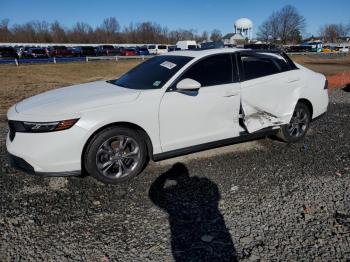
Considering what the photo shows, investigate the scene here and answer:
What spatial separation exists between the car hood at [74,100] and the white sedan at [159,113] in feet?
0.04

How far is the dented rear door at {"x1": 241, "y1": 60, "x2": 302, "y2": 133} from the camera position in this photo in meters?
4.57

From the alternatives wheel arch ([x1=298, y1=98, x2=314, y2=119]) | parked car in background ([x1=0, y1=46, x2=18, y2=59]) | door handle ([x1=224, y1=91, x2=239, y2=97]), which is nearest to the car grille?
door handle ([x1=224, y1=91, x2=239, y2=97])

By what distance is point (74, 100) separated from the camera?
3.81 metres

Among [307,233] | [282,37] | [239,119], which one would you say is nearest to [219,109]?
[239,119]

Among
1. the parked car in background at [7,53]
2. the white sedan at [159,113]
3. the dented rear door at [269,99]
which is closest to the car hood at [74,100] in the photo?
the white sedan at [159,113]

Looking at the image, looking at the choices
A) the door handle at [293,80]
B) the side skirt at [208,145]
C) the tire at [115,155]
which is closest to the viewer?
the tire at [115,155]

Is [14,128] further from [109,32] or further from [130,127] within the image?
[109,32]

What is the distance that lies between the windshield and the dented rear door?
1036 mm

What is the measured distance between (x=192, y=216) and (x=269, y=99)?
8.05 ft

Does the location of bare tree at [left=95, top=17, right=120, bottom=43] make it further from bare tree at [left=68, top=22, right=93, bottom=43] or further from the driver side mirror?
the driver side mirror

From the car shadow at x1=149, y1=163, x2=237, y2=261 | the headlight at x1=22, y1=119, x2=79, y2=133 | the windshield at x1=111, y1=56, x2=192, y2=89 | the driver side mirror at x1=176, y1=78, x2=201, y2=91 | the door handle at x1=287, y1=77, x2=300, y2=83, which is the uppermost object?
the windshield at x1=111, y1=56, x2=192, y2=89

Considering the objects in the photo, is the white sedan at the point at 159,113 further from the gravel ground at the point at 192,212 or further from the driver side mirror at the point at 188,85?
the gravel ground at the point at 192,212

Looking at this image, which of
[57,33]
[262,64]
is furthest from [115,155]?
[57,33]

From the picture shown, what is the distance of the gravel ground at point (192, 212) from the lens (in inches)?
104
